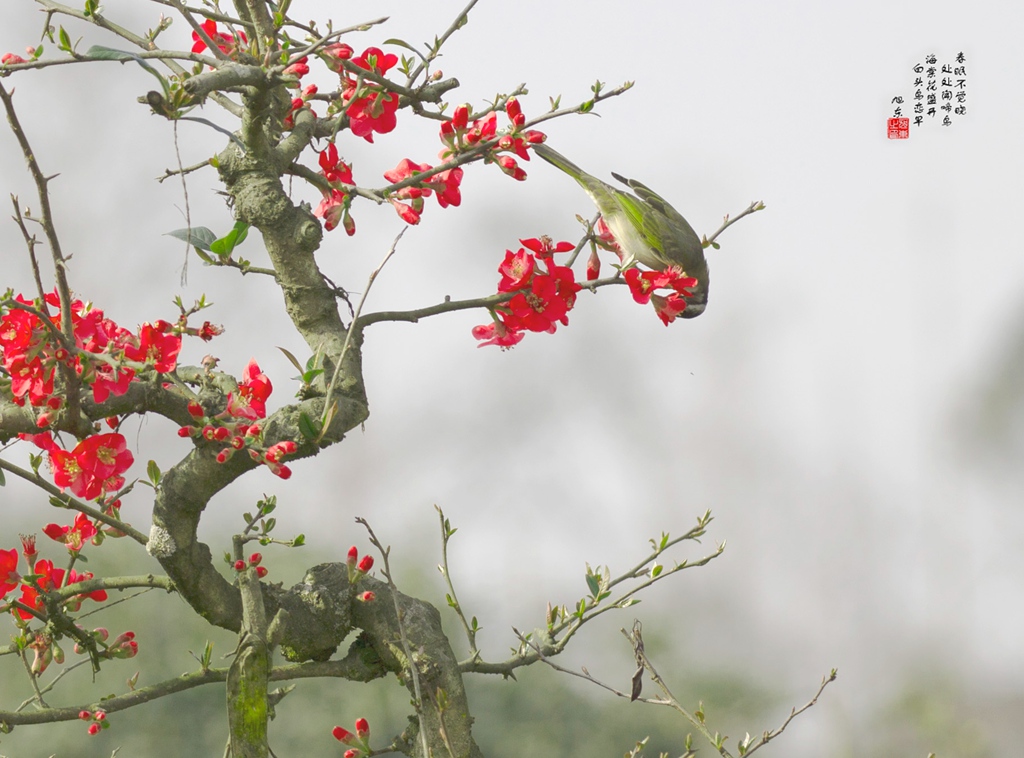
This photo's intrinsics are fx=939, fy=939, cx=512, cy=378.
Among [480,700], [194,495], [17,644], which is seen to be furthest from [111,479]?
[480,700]

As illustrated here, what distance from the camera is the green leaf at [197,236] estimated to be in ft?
4.42

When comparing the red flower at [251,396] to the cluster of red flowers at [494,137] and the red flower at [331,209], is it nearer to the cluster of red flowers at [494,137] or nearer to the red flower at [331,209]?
the red flower at [331,209]

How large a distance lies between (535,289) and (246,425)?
18.4 inches

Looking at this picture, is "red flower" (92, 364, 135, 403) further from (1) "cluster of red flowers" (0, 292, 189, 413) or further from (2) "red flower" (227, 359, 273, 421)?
(2) "red flower" (227, 359, 273, 421)

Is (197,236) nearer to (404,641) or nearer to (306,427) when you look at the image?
(306,427)

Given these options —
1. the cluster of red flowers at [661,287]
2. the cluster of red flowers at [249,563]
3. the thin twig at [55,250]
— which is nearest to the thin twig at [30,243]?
the thin twig at [55,250]

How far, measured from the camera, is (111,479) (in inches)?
53.9

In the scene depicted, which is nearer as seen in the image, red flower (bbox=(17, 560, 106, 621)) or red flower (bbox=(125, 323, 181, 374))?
red flower (bbox=(125, 323, 181, 374))

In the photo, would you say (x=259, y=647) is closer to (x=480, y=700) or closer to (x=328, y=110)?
(x=328, y=110)

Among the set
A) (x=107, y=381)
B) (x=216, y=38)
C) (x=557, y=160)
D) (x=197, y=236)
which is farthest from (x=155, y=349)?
(x=557, y=160)

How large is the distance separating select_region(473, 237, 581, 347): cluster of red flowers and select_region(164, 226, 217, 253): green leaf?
43 centimetres

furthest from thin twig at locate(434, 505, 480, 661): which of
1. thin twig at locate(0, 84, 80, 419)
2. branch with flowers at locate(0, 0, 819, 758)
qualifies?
thin twig at locate(0, 84, 80, 419)

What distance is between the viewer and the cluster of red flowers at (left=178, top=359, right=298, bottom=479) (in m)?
1.23

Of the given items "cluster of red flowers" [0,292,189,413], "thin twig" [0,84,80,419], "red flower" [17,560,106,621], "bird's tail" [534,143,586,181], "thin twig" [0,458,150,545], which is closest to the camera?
"thin twig" [0,84,80,419]
